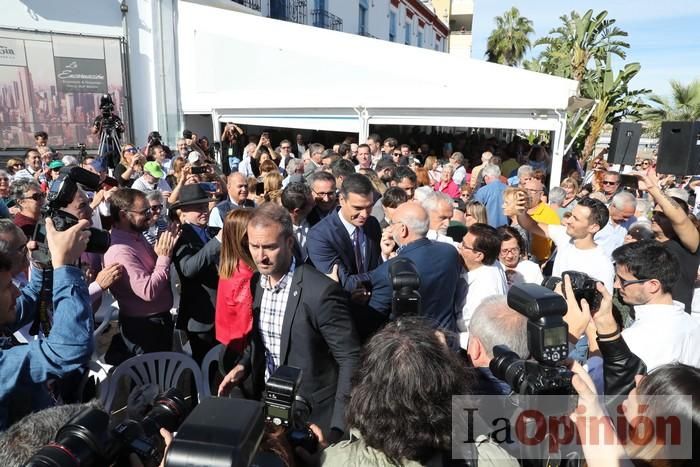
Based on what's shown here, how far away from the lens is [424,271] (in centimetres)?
279

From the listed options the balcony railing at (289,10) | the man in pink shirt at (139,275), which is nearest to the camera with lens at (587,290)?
the man in pink shirt at (139,275)

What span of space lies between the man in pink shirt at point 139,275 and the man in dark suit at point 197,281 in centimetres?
13

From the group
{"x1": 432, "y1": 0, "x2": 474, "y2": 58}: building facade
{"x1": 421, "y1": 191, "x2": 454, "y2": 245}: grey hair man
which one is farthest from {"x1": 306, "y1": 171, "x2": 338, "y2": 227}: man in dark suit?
{"x1": 432, "y1": 0, "x2": 474, "y2": 58}: building facade

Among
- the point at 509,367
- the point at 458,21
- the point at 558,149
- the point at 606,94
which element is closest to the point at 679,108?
the point at 606,94

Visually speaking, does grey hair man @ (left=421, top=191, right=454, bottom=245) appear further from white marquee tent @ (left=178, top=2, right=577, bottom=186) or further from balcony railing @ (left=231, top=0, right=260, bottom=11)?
balcony railing @ (left=231, top=0, right=260, bottom=11)

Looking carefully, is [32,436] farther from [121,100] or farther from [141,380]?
[121,100]

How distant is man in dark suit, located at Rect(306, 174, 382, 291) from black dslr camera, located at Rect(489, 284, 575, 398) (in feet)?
5.92

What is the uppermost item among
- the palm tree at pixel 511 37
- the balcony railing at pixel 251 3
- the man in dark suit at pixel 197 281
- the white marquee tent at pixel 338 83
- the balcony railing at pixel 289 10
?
the palm tree at pixel 511 37

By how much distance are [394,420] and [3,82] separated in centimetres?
1401

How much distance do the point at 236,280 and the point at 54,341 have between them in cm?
117

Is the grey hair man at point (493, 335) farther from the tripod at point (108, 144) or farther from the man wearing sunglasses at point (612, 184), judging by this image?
the tripod at point (108, 144)

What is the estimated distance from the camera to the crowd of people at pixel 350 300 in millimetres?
1380

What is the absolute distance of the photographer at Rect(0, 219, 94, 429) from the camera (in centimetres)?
167

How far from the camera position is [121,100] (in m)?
13.0
